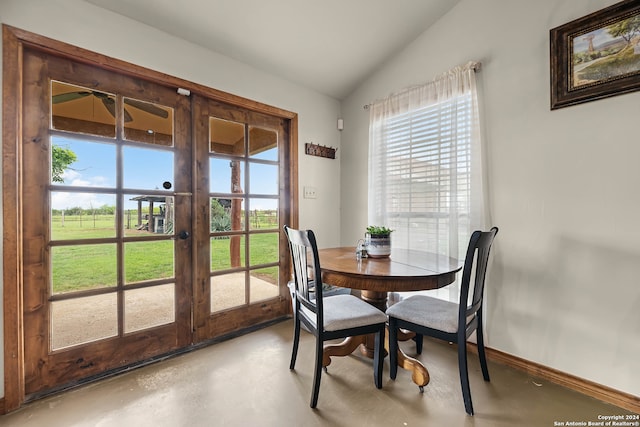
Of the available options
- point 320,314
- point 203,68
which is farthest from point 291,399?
point 203,68

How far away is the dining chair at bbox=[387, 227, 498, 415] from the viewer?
147 cm

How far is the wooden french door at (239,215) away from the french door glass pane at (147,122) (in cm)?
20

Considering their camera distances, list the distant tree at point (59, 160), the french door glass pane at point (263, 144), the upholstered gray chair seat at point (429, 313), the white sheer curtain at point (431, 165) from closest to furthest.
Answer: the upholstered gray chair seat at point (429, 313)
the distant tree at point (59, 160)
the white sheer curtain at point (431, 165)
the french door glass pane at point (263, 144)

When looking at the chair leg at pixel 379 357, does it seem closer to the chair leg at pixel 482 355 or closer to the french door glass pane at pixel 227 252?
the chair leg at pixel 482 355

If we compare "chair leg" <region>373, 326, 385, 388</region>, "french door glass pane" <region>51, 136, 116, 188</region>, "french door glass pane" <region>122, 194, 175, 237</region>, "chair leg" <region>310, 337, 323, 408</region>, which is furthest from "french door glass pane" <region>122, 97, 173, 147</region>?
"chair leg" <region>373, 326, 385, 388</region>

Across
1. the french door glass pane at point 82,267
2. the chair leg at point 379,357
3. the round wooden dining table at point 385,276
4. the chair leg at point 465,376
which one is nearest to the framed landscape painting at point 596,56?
the round wooden dining table at point 385,276

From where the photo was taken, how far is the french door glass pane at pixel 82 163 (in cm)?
170

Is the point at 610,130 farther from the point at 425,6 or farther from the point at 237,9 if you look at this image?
the point at 237,9

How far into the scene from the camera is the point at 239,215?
2.51 meters

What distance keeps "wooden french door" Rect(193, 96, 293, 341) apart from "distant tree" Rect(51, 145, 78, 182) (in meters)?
0.77

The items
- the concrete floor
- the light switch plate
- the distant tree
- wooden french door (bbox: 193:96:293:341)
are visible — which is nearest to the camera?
the concrete floor

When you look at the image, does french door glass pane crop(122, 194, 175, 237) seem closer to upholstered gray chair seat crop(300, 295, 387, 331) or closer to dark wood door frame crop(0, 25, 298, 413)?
dark wood door frame crop(0, 25, 298, 413)

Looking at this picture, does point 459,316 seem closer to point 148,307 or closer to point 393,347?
point 393,347

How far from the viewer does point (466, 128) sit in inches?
85.0
